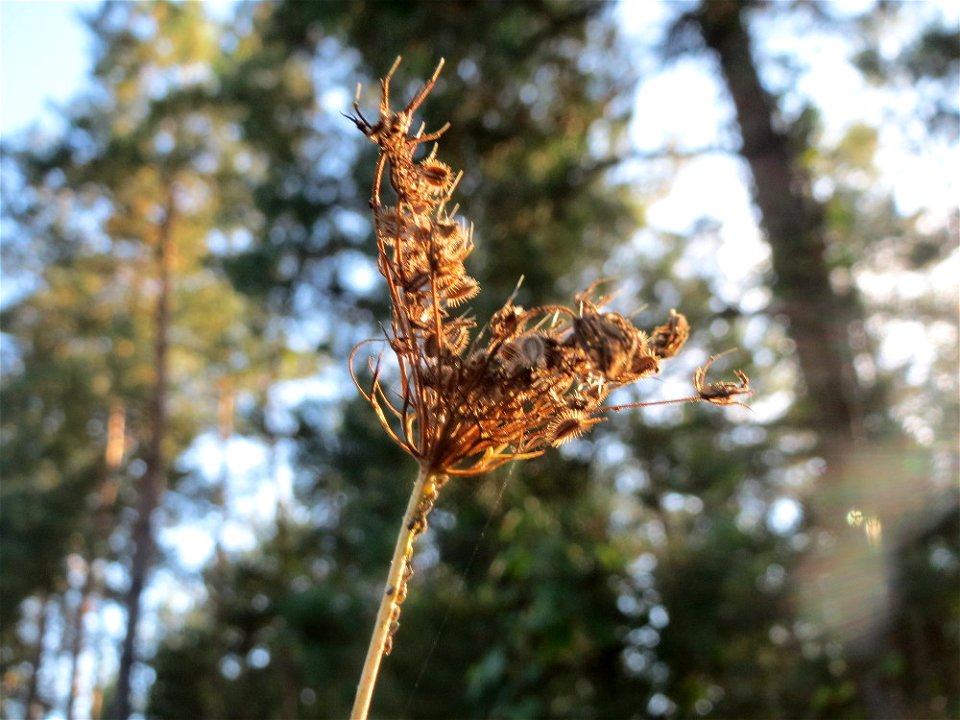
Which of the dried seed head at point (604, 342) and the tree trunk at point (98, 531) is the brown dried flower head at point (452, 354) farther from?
the tree trunk at point (98, 531)

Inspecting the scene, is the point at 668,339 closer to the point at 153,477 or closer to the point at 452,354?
the point at 452,354

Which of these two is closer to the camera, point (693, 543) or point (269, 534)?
point (693, 543)

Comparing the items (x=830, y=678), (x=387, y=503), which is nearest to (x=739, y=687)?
(x=830, y=678)

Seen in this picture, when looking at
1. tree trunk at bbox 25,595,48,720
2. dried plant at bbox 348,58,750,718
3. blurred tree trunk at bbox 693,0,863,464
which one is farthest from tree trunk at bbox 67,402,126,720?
dried plant at bbox 348,58,750,718

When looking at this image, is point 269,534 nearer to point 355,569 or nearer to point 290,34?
point 355,569

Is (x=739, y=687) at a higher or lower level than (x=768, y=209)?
lower

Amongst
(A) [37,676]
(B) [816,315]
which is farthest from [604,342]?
(A) [37,676]

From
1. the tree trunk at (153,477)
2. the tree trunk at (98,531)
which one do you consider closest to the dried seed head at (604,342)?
the tree trunk at (153,477)
